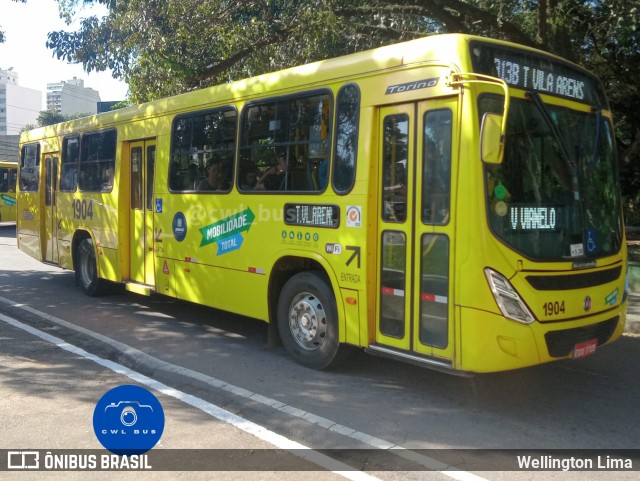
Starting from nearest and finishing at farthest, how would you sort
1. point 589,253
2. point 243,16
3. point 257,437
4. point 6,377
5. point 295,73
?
point 257,437 → point 589,253 → point 6,377 → point 295,73 → point 243,16

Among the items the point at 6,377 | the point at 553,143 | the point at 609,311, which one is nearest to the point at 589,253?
the point at 609,311

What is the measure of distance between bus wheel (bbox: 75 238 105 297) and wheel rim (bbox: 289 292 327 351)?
4.94m

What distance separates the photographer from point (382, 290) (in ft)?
18.6

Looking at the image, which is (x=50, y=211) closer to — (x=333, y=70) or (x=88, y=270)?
(x=88, y=270)

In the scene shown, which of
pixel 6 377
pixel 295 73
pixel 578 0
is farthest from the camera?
pixel 578 0

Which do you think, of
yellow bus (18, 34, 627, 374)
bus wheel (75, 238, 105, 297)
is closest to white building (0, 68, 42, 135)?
bus wheel (75, 238, 105, 297)

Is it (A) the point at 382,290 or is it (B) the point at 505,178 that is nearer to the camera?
(B) the point at 505,178

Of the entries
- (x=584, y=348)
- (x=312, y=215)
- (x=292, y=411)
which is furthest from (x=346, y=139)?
(x=584, y=348)

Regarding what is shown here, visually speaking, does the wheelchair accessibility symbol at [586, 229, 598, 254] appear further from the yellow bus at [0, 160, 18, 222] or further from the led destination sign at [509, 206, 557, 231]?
the yellow bus at [0, 160, 18, 222]

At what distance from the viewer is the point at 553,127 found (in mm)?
5359

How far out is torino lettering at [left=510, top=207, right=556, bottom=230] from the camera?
5.06 m

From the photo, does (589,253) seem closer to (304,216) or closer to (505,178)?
(505,178)

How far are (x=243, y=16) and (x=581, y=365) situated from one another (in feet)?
31.5

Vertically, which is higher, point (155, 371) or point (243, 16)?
point (243, 16)
